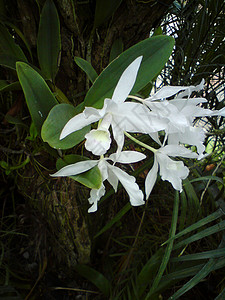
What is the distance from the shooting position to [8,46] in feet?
1.58

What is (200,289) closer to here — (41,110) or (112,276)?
(112,276)

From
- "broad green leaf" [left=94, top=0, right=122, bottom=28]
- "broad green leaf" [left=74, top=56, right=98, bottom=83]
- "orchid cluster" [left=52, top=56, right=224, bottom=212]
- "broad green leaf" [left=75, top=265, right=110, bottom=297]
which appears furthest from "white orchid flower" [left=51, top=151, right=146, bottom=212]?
"broad green leaf" [left=75, top=265, right=110, bottom=297]

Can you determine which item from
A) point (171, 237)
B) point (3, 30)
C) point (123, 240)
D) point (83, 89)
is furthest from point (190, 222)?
point (3, 30)

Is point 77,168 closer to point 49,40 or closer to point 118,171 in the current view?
point 118,171

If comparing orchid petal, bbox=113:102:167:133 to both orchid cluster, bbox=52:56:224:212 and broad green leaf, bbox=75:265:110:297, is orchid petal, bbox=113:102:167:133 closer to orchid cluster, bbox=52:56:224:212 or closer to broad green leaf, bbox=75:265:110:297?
orchid cluster, bbox=52:56:224:212

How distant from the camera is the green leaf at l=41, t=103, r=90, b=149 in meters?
0.34

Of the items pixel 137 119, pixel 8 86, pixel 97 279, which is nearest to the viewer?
pixel 137 119

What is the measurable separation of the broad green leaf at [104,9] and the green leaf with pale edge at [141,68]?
135mm

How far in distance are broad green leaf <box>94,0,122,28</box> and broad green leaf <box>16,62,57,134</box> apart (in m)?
0.20

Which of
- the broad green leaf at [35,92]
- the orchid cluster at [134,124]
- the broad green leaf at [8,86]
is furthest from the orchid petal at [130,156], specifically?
the broad green leaf at [8,86]

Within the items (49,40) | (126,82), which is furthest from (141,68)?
(49,40)

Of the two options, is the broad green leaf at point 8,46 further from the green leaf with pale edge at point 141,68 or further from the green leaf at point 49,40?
the green leaf with pale edge at point 141,68

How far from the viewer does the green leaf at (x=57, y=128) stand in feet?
1.10

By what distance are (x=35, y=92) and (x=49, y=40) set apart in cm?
15
